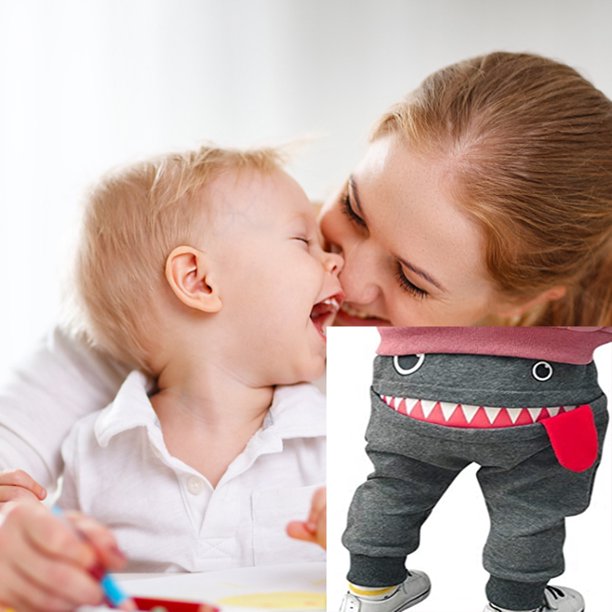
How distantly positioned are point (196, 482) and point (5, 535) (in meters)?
0.27

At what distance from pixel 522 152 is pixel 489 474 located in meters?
0.35

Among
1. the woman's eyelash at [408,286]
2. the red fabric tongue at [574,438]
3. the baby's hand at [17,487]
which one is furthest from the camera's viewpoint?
the woman's eyelash at [408,286]

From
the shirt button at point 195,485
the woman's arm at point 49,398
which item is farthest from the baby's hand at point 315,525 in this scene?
the woman's arm at point 49,398

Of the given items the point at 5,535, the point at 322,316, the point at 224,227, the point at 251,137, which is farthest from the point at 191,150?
the point at 5,535

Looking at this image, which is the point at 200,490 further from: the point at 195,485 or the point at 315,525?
the point at 315,525

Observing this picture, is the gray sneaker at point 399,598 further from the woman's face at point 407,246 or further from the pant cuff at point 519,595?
the woman's face at point 407,246

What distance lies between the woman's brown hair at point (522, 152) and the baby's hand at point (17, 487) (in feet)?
1.74

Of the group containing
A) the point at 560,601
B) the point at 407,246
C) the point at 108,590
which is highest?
the point at 407,246

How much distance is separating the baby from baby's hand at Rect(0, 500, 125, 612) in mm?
247

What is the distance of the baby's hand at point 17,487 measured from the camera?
86 cm

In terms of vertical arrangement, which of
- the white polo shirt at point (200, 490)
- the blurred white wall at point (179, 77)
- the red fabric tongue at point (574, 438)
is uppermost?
the blurred white wall at point (179, 77)

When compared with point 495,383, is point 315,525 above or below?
below

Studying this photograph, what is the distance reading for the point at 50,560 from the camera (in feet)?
2.17

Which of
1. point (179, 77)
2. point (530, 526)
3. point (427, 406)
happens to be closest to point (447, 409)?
point (427, 406)
